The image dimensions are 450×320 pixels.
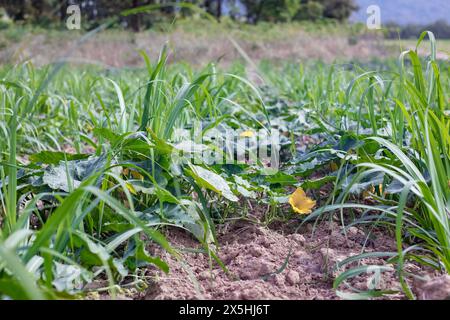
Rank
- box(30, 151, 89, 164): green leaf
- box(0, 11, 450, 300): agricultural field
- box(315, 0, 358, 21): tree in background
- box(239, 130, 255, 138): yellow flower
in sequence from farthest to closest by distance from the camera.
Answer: box(315, 0, 358, 21): tree in background
box(239, 130, 255, 138): yellow flower
box(30, 151, 89, 164): green leaf
box(0, 11, 450, 300): agricultural field

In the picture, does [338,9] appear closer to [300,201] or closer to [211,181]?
[300,201]

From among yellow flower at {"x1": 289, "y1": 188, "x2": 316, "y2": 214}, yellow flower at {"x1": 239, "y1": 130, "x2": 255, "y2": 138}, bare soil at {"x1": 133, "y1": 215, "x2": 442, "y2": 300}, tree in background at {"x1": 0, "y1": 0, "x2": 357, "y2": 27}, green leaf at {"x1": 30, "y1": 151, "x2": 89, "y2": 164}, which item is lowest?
bare soil at {"x1": 133, "y1": 215, "x2": 442, "y2": 300}

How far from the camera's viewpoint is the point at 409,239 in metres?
1.18

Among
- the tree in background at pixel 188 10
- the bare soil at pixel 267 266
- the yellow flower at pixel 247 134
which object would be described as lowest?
the bare soil at pixel 267 266

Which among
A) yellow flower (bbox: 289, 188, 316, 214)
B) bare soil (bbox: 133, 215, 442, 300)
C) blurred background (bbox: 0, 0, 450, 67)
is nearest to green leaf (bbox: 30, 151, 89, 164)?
bare soil (bbox: 133, 215, 442, 300)

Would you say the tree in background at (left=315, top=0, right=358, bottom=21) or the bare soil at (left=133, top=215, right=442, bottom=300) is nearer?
the bare soil at (left=133, top=215, right=442, bottom=300)

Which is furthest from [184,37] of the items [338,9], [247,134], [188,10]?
[338,9]

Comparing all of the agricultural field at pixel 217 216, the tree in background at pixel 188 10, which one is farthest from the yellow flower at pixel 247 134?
the tree in background at pixel 188 10

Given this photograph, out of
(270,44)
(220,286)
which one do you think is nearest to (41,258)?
(220,286)

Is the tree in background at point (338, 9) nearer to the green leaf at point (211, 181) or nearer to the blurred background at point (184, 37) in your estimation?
the blurred background at point (184, 37)

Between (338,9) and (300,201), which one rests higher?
(338,9)

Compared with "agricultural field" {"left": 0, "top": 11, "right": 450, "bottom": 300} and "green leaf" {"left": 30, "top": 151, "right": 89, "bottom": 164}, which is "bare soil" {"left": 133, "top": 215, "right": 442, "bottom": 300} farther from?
"green leaf" {"left": 30, "top": 151, "right": 89, "bottom": 164}

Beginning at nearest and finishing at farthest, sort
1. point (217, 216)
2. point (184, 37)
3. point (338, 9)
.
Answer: point (217, 216), point (184, 37), point (338, 9)
